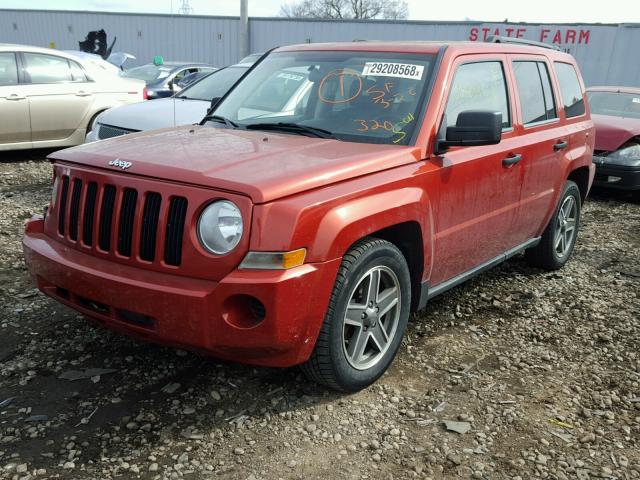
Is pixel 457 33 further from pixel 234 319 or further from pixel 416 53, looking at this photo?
pixel 234 319

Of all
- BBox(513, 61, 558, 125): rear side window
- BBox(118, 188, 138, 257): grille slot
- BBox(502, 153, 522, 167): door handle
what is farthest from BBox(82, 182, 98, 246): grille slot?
BBox(513, 61, 558, 125): rear side window

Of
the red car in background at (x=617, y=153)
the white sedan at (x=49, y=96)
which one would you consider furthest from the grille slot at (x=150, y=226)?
the red car in background at (x=617, y=153)

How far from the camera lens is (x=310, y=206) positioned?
258 cm

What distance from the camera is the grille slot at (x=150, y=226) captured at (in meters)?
2.64

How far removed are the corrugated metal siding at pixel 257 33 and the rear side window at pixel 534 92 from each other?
15.6 metres

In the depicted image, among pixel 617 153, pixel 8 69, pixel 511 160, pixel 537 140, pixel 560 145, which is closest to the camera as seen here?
pixel 511 160

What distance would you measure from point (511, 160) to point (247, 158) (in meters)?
1.92

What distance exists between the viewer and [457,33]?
19750 millimetres

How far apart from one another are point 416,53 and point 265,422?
2308 millimetres

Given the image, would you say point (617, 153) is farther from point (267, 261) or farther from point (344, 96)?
point (267, 261)

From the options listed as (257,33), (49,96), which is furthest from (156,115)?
(257,33)

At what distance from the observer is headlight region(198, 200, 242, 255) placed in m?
2.54

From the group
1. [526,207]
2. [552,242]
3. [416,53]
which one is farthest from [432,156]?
[552,242]

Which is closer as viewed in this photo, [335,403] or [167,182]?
[167,182]
